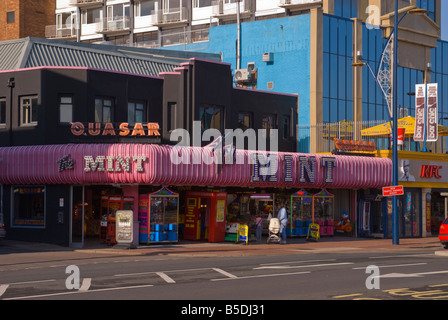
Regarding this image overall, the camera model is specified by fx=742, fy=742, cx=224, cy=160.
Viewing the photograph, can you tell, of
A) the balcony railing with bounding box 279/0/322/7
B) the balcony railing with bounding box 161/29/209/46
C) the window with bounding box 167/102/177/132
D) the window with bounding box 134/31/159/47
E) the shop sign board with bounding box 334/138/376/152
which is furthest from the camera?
the window with bounding box 134/31/159/47

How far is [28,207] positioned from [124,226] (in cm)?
511

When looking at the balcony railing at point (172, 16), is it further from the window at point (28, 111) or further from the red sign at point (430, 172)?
the window at point (28, 111)

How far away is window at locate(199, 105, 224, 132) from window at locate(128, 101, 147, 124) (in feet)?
8.93

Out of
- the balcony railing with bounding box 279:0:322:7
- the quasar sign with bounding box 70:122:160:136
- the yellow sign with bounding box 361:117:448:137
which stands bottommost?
the quasar sign with bounding box 70:122:160:136

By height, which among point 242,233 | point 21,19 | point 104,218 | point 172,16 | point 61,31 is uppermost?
point 172,16

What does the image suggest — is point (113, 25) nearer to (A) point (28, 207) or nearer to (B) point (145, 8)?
(B) point (145, 8)

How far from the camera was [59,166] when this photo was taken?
98.9ft

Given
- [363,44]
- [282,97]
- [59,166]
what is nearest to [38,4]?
[363,44]

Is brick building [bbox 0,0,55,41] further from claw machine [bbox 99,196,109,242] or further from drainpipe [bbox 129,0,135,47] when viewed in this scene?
claw machine [bbox 99,196,109,242]

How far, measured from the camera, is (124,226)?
97.4 ft

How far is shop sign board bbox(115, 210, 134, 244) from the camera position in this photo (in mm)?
29547

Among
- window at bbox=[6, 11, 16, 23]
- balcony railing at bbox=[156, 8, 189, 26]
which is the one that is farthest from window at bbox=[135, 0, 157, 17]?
window at bbox=[6, 11, 16, 23]

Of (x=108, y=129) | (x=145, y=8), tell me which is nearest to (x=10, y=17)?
(x=145, y=8)
